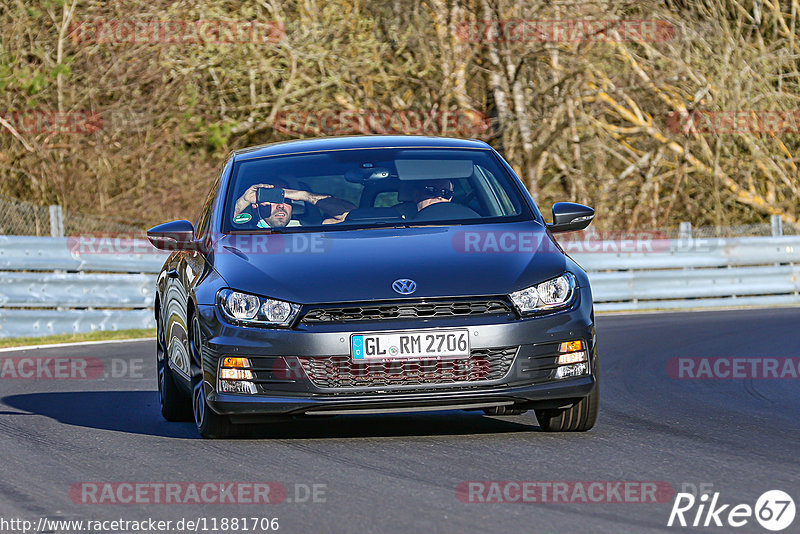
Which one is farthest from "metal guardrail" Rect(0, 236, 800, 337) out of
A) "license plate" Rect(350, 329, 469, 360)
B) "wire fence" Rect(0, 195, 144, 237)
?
"license plate" Rect(350, 329, 469, 360)

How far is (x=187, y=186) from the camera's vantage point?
24.2 metres

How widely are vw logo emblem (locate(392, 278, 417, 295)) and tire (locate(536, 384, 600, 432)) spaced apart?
3.59 ft

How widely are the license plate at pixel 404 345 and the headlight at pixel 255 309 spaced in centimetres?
34

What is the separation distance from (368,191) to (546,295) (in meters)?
1.50

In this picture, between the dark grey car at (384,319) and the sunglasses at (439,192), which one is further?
the sunglasses at (439,192)

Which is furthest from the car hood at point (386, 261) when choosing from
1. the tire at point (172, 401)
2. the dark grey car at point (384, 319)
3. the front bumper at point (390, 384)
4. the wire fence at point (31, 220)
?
the wire fence at point (31, 220)

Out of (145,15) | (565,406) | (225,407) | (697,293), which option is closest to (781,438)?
(565,406)

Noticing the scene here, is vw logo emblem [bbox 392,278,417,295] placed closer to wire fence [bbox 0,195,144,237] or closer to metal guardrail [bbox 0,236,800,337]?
metal guardrail [bbox 0,236,800,337]

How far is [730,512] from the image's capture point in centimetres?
495

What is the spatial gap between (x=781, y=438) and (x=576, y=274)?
1.30 m

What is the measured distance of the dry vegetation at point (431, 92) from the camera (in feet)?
76.4

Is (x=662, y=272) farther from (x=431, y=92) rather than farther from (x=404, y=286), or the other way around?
(x=404, y=286)

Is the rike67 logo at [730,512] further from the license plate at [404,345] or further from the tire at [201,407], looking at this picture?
the tire at [201,407]

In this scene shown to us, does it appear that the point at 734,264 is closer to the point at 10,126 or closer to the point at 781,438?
the point at 10,126
